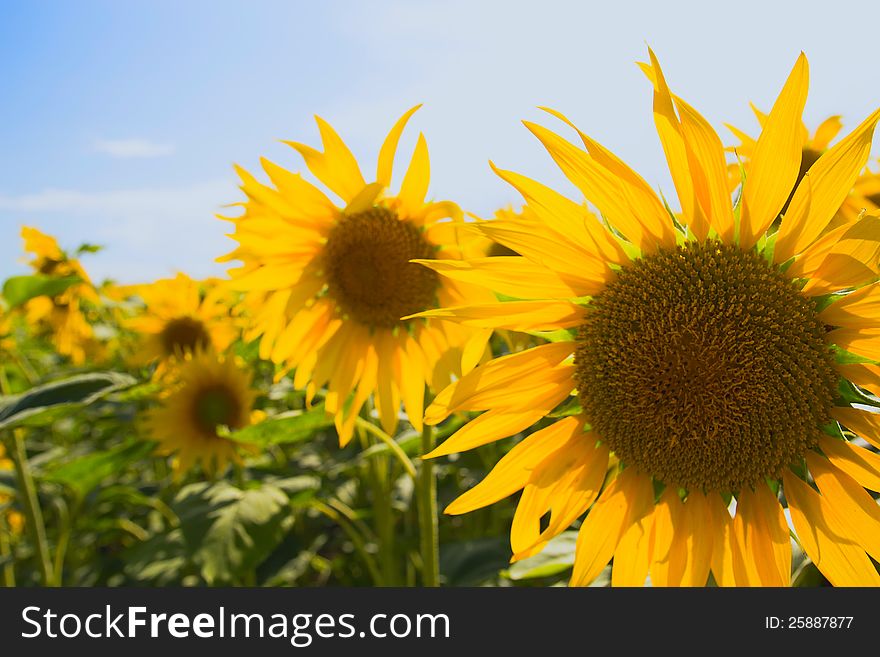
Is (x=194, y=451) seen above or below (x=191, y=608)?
above

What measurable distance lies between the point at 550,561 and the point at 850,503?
68cm

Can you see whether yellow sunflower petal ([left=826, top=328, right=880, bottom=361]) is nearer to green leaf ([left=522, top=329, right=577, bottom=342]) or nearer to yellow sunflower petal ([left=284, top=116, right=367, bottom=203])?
green leaf ([left=522, top=329, right=577, bottom=342])

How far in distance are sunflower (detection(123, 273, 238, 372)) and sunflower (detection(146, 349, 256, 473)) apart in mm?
776

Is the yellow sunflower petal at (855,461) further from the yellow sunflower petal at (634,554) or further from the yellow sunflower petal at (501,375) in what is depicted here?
the yellow sunflower petal at (501,375)

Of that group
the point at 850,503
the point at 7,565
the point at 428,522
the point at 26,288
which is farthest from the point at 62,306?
the point at 850,503

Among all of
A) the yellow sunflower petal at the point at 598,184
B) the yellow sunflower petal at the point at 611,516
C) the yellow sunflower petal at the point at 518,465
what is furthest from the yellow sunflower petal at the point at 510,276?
the yellow sunflower petal at the point at 611,516

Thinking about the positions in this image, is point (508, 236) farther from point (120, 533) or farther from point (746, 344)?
point (120, 533)

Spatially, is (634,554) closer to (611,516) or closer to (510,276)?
(611,516)

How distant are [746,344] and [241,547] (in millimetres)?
1608

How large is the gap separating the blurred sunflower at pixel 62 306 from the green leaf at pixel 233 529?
8.29 feet

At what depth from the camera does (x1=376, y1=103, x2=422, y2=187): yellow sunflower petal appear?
5.62 feet

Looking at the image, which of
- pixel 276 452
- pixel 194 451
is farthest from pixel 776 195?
pixel 276 452

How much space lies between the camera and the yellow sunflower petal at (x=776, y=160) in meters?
1.07

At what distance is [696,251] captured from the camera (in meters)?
1.20
